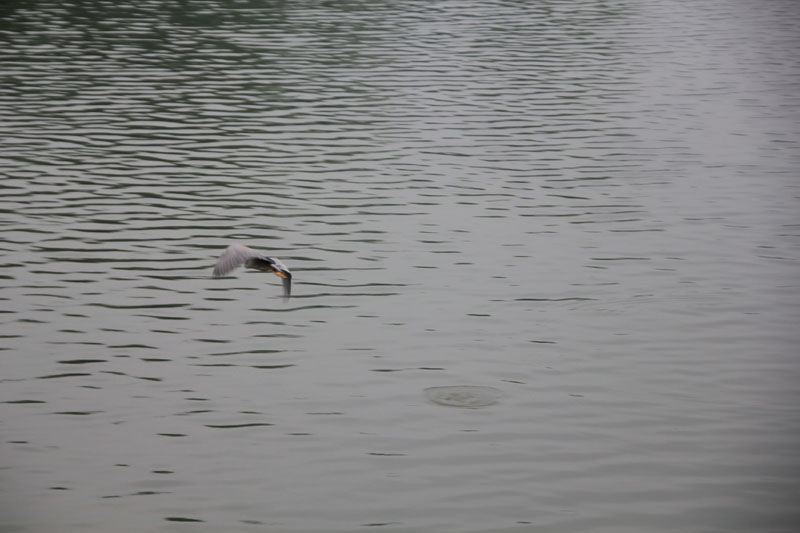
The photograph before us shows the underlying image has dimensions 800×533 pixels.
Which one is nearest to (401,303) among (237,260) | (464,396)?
(237,260)

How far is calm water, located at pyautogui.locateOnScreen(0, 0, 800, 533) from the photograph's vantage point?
11.5 m

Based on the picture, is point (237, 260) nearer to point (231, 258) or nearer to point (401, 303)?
point (231, 258)

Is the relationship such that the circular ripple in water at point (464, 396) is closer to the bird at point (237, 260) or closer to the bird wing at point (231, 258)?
the bird at point (237, 260)

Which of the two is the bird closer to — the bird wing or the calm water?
the bird wing

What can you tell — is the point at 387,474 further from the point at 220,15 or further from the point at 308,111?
the point at 220,15

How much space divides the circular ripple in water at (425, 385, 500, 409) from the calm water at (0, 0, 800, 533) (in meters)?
0.04

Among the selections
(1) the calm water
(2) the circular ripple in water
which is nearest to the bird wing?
(1) the calm water

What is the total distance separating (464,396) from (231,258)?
388 centimetres

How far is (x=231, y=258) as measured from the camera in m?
15.6

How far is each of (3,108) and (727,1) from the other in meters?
44.1

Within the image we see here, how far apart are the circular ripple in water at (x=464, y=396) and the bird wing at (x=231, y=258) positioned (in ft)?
10.9

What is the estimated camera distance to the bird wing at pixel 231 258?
612 inches

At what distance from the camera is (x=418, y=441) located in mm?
12516

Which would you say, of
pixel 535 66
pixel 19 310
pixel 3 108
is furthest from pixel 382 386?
pixel 535 66
